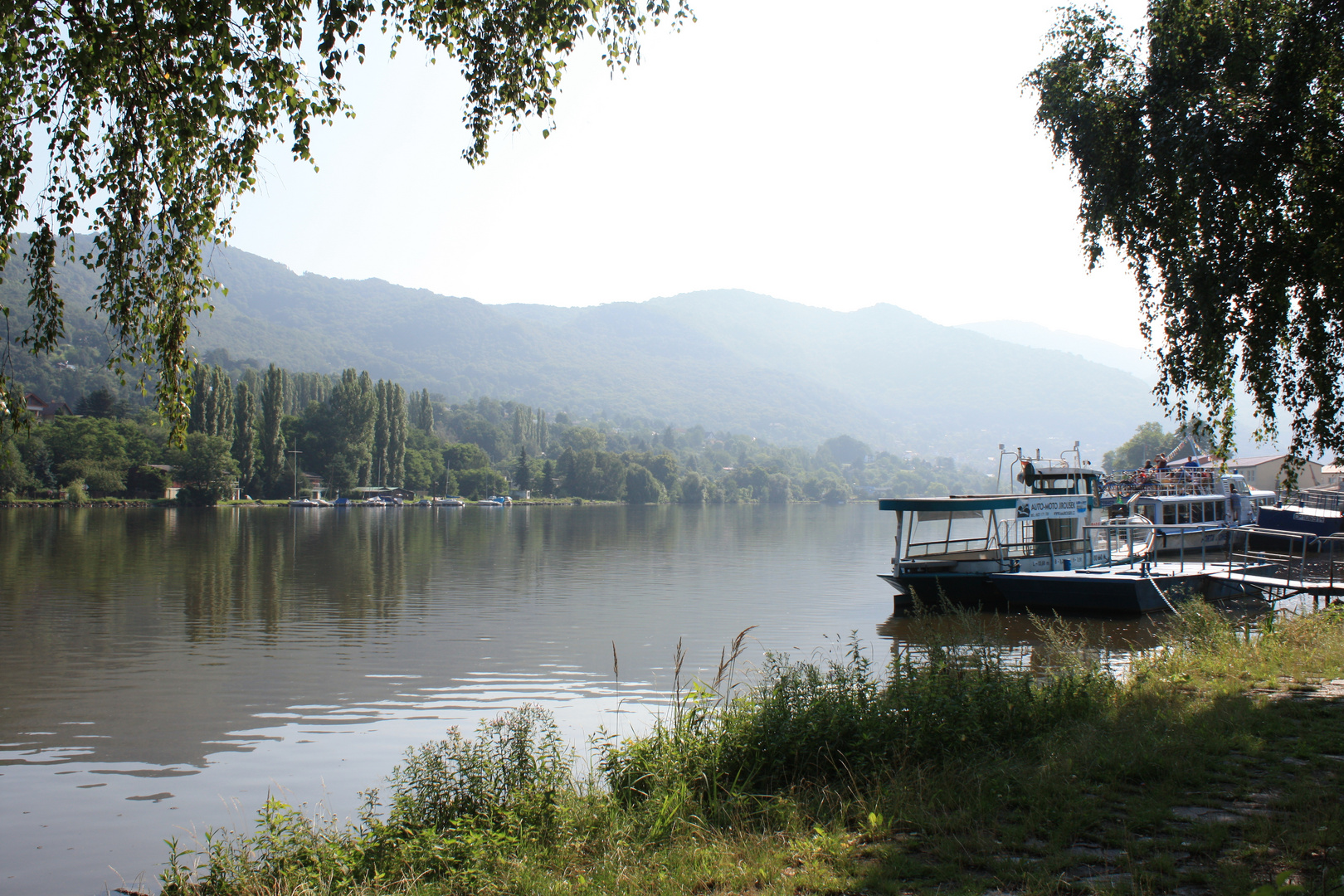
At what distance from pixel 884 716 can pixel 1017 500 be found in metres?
20.2

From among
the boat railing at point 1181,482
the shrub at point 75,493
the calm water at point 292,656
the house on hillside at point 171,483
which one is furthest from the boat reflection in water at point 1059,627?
the house on hillside at point 171,483

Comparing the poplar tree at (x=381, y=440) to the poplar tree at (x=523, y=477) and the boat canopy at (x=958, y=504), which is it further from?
the boat canopy at (x=958, y=504)

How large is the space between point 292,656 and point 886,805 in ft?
53.3

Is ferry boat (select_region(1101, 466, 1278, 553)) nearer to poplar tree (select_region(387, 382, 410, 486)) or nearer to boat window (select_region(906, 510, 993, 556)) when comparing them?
boat window (select_region(906, 510, 993, 556))

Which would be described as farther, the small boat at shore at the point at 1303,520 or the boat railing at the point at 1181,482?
the boat railing at the point at 1181,482

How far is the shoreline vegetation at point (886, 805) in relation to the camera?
5.70 m

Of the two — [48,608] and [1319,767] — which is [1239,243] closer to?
[1319,767]

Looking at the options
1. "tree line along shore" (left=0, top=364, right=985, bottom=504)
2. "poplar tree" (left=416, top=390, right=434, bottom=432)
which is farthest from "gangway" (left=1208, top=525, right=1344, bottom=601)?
"poplar tree" (left=416, top=390, right=434, bottom=432)

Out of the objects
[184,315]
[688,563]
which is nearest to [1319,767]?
[184,315]

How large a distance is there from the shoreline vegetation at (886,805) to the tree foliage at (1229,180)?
454cm

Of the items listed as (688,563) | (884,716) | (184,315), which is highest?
(184,315)

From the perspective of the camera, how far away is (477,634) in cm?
2272

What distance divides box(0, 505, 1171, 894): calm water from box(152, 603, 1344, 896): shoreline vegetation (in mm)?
1952

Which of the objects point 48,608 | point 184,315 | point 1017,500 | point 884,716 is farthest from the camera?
point 1017,500
